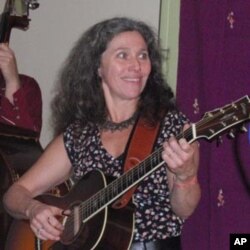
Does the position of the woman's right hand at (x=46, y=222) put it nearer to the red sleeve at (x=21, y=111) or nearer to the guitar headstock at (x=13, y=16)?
the red sleeve at (x=21, y=111)

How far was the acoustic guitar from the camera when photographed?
51.3 inches

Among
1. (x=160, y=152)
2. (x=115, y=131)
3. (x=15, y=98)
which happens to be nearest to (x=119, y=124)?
(x=115, y=131)

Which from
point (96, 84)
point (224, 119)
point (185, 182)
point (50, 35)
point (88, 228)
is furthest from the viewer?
point (50, 35)

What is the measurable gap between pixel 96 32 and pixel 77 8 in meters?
0.71

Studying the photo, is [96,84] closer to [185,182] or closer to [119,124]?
[119,124]

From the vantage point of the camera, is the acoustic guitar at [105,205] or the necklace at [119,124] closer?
the acoustic guitar at [105,205]

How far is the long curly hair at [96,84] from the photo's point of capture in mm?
1592

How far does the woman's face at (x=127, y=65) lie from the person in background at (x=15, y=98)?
40 centimetres

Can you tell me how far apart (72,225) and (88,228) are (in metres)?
0.06

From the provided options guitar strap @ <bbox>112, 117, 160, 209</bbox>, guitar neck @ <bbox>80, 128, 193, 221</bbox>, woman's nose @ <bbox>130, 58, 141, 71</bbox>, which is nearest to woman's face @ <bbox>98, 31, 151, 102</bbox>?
woman's nose @ <bbox>130, 58, 141, 71</bbox>

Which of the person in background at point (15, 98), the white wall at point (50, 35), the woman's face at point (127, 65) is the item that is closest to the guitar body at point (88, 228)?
the woman's face at point (127, 65)

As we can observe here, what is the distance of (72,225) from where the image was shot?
1.52 m

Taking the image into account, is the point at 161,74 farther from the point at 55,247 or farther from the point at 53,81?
the point at 53,81

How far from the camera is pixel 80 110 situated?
1.70 metres
